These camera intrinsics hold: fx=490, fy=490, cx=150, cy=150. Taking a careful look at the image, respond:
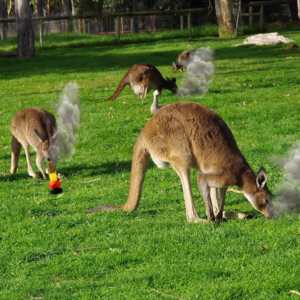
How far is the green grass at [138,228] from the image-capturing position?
3504mm

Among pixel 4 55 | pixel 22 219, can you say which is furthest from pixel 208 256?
pixel 4 55

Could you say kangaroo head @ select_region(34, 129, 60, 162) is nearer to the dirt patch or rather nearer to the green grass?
the green grass

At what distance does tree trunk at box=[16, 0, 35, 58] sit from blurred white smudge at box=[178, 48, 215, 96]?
24.2 feet

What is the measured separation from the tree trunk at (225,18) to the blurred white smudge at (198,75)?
20.2 feet

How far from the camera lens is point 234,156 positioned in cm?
429

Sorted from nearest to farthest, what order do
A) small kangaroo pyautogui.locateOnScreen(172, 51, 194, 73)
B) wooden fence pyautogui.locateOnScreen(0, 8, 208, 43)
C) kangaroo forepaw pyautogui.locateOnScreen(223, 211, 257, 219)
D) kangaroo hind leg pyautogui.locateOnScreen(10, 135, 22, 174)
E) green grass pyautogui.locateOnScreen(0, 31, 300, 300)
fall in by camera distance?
green grass pyautogui.locateOnScreen(0, 31, 300, 300) → kangaroo forepaw pyautogui.locateOnScreen(223, 211, 257, 219) → kangaroo hind leg pyautogui.locateOnScreen(10, 135, 22, 174) → small kangaroo pyautogui.locateOnScreen(172, 51, 194, 73) → wooden fence pyautogui.locateOnScreen(0, 8, 208, 43)

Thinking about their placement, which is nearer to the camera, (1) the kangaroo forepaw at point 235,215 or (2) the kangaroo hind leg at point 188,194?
(2) the kangaroo hind leg at point 188,194

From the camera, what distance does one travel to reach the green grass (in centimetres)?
350

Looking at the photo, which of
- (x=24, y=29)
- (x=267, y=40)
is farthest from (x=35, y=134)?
(x=24, y=29)

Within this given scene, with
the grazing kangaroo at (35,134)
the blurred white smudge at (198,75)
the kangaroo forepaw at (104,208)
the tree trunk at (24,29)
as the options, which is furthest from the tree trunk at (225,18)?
the kangaroo forepaw at (104,208)

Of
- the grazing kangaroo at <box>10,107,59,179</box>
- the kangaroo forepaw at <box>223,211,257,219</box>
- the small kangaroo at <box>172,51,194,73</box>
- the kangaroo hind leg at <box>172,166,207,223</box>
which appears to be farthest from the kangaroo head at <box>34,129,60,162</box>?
the small kangaroo at <box>172,51,194,73</box>

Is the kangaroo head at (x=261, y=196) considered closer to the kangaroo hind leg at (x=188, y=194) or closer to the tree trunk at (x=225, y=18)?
the kangaroo hind leg at (x=188, y=194)

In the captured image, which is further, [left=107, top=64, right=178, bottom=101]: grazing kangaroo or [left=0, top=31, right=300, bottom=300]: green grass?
[left=107, top=64, right=178, bottom=101]: grazing kangaroo

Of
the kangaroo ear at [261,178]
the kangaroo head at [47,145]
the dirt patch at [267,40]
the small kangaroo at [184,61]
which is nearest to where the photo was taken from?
the kangaroo ear at [261,178]
